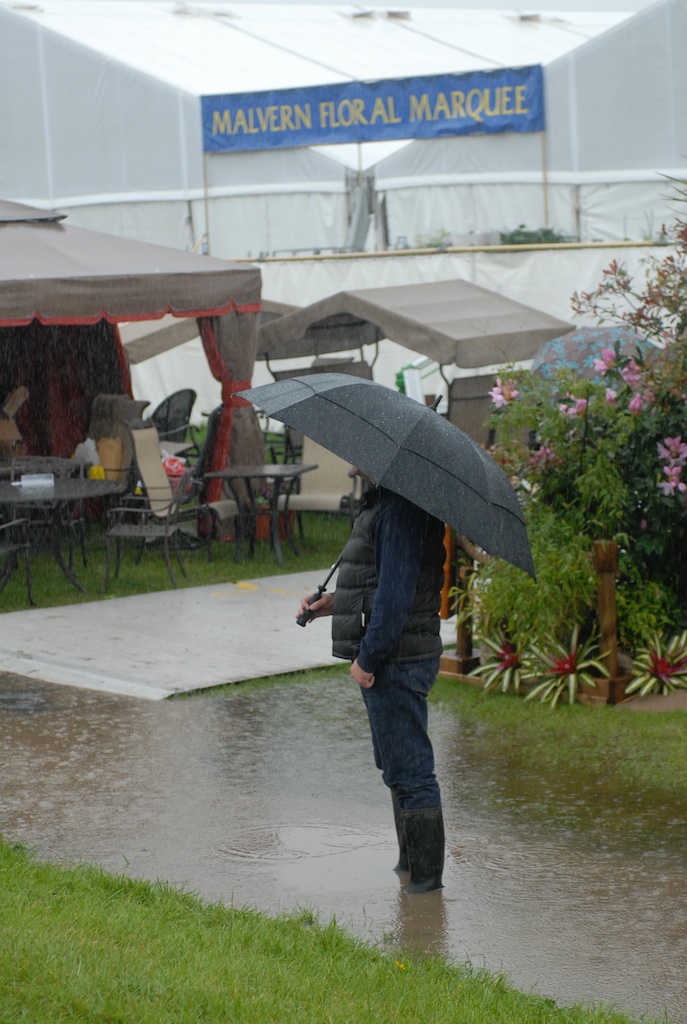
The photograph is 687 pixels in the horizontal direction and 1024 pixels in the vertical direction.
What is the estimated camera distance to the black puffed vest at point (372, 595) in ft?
16.8

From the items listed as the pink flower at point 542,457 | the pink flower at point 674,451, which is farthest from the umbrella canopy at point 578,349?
the pink flower at point 674,451

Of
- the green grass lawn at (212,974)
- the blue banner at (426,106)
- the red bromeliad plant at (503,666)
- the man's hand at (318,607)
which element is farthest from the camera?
the blue banner at (426,106)

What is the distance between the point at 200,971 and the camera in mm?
4164

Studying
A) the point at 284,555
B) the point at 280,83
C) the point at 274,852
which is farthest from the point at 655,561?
the point at 280,83

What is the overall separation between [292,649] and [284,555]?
376 cm

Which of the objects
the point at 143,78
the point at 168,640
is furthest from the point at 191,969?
the point at 143,78

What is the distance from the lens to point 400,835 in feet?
17.8

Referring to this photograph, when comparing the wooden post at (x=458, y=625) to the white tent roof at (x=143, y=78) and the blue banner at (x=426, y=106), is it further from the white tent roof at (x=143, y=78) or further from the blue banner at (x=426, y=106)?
the white tent roof at (x=143, y=78)

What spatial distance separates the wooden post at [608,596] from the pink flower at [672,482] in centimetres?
49

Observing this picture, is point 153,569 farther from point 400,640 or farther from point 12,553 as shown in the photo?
point 400,640

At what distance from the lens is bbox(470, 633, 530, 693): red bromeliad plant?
809 centimetres

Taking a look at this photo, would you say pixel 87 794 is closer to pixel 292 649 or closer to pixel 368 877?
pixel 368 877

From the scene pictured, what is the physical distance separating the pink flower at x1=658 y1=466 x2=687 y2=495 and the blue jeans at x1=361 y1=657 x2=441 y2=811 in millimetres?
3109

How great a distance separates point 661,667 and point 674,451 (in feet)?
3.91
